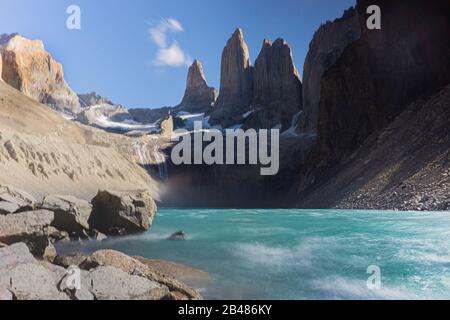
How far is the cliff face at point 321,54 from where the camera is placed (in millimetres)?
109062

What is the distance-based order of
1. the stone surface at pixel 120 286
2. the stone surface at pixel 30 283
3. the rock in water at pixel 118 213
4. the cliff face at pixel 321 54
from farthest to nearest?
the cliff face at pixel 321 54, the rock in water at pixel 118 213, the stone surface at pixel 120 286, the stone surface at pixel 30 283

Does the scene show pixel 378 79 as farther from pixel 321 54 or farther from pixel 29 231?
pixel 29 231

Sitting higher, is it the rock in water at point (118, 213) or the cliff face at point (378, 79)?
the cliff face at point (378, 79)

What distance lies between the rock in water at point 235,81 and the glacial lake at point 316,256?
13047 centimetres

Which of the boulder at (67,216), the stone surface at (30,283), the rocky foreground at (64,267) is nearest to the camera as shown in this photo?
the stone surface at (30,283)

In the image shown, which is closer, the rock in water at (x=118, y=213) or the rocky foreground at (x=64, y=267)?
the rocky foreground at (x=64, y=267)

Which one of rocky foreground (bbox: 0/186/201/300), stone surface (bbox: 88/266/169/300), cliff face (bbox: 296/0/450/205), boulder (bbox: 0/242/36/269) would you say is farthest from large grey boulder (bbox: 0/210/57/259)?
cliff face (bbox: 296/0/450/205)

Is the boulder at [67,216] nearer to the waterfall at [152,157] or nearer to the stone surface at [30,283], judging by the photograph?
the stone surface at [30,283]

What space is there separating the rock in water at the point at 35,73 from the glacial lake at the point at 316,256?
429 feet

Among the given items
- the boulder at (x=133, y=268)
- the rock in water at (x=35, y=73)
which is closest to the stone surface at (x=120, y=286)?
the boulder at (x=133, y=268)

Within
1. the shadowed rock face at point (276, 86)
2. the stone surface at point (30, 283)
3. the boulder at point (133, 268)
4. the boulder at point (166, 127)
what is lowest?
the boulder at point (133, 268)

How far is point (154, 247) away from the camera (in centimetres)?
2244

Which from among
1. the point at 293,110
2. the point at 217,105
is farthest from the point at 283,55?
the point at 217,105
